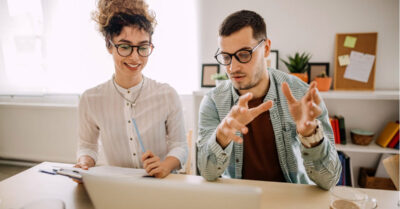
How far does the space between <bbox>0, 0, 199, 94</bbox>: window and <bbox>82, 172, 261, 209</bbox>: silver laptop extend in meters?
2.15

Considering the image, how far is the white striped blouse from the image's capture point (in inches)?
46.8

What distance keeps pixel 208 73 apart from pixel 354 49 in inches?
55.3

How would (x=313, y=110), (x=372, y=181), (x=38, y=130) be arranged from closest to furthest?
(x=313, y=110)
(x=372, y=181)
(x=38, y=130)

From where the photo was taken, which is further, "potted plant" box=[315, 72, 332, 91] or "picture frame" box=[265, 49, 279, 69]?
"picture frame" box=[265, 49, 279, 69]

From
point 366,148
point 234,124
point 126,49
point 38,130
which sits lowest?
point 38,130

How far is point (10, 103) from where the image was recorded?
114 inches

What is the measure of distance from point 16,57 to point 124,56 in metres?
2.82

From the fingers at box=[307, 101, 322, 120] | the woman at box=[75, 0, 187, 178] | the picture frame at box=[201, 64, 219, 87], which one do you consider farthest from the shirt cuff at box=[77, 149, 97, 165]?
the picture frame at box=[201, 64, 219, 87]

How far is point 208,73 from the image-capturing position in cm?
241

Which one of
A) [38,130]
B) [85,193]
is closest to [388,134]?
[85,193]

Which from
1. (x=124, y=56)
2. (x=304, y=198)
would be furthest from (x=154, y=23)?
(x=304, y=198)

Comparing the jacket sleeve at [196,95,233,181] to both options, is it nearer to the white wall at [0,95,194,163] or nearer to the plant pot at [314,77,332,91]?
the plant pot at [314,77,332,91]

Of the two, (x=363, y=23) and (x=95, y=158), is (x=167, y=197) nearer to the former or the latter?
(x=95, y=158)

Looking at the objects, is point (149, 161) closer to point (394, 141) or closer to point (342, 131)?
point (342, 131)
